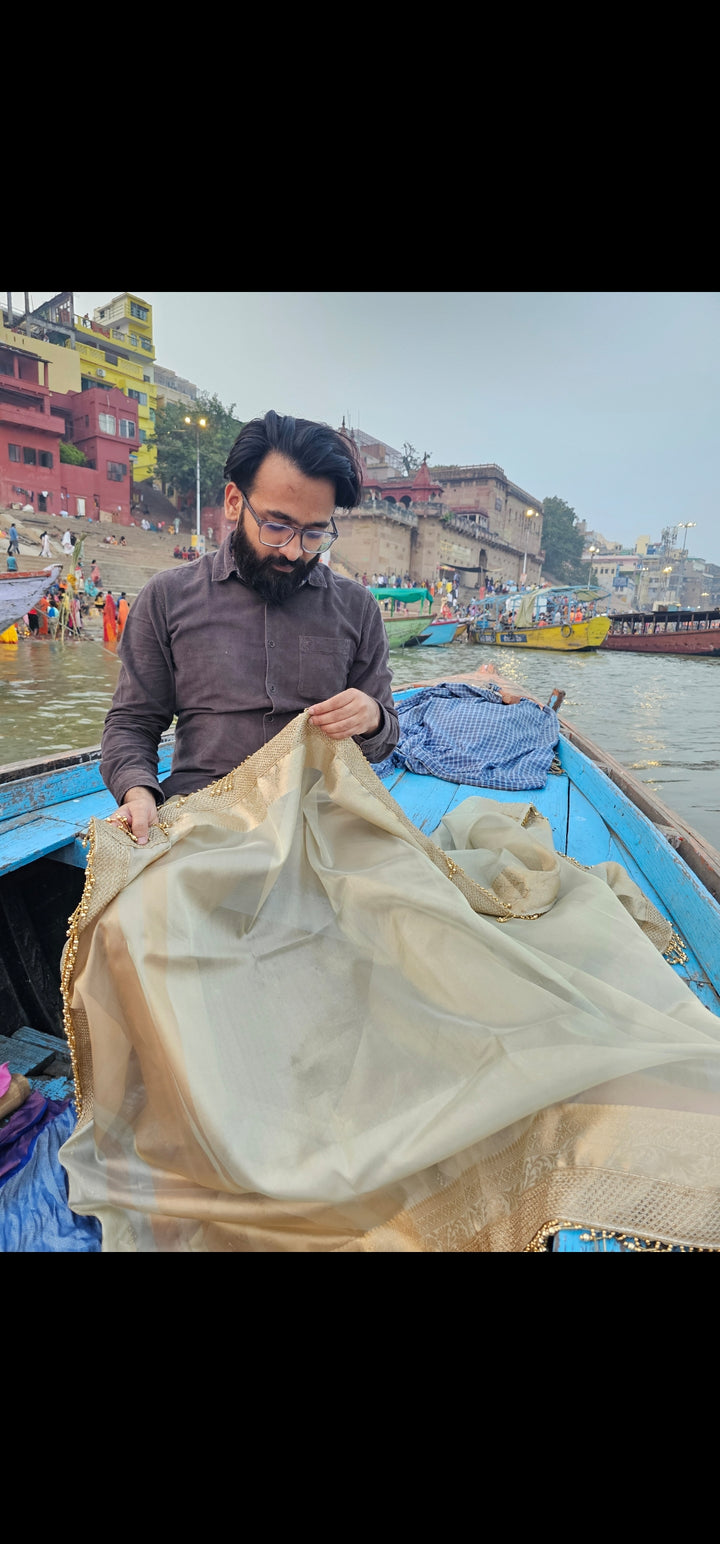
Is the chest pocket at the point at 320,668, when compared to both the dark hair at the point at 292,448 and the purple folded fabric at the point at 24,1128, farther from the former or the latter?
the purple folded fabric at the point at 24,1128

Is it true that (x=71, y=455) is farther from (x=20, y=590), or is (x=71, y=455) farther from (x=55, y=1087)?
(x=55, y=1087)

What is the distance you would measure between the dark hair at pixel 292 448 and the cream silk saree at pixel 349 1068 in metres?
1.00

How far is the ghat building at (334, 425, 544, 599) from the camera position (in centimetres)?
4044

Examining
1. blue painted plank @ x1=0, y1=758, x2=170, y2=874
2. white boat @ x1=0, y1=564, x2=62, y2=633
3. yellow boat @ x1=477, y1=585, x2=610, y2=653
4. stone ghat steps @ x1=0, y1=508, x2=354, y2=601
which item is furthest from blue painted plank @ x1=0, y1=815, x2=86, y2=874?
yellow boat @ x1=477, y1=585, x2=610, y2=653

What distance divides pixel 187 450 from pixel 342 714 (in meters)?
41.2

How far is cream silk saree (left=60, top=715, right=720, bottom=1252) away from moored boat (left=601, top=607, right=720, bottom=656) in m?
30.0

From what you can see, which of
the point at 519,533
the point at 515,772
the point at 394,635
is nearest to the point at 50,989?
the point at 515,772

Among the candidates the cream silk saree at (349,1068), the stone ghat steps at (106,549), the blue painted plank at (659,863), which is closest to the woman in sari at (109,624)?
the stone ghat steps at (106,549)

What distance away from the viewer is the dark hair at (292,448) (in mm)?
1806

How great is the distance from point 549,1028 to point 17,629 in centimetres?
1899

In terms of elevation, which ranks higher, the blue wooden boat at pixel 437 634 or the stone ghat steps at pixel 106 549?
the stone ghat steps at pixel 106 549

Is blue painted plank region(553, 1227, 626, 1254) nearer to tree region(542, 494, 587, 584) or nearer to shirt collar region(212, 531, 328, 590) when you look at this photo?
shirt collar region(212, 531, 328, 590)
